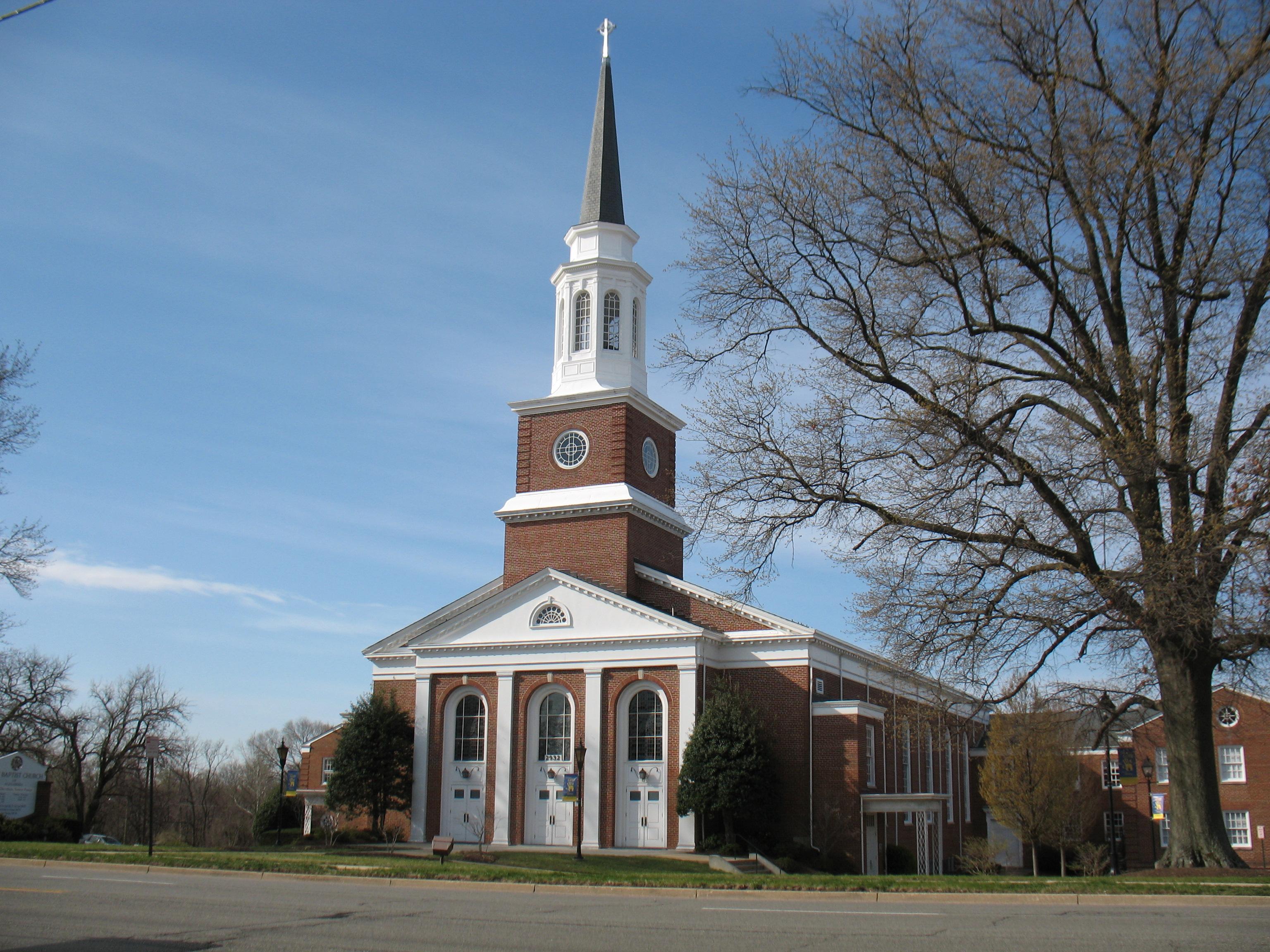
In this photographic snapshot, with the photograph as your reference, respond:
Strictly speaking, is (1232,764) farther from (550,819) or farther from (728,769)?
(550,819)

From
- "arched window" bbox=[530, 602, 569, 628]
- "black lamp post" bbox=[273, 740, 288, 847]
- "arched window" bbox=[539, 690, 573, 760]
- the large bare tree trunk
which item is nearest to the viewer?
the large bare tree trunk

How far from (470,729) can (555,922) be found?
2387 centimetres

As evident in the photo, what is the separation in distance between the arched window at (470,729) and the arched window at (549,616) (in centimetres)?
326

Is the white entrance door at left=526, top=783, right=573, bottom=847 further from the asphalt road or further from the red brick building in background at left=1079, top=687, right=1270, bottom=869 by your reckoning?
the red brick building in background at left=1079, top=687, right=1270, bottom=869

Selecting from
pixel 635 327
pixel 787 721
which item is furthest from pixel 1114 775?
pixel 635 327

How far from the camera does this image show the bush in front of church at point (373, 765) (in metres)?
35.1

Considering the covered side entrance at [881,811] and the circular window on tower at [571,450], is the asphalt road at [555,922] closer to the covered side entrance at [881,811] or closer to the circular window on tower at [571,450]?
the covered side entrance at [881,811]

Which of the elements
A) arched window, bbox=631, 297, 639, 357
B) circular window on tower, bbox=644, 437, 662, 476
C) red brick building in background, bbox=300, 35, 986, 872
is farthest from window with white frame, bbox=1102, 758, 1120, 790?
arched window, bbox=631, 297, 639, 357

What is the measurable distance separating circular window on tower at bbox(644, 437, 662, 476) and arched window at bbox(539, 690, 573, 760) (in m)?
8.47

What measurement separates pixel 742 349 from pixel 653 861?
1414 cm

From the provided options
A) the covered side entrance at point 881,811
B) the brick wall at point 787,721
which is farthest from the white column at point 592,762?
the covered side entrance at point 881,811

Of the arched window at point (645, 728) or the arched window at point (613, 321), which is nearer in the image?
the arched window at point (645, 728)

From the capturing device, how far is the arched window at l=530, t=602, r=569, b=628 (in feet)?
115

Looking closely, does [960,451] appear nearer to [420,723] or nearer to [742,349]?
[742,349]
